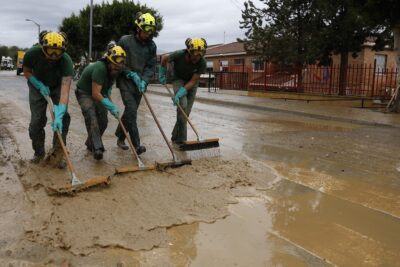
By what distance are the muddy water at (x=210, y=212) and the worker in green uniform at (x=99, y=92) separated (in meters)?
0.38

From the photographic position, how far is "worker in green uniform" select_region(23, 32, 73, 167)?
519 centimetres

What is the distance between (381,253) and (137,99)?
4.12 m

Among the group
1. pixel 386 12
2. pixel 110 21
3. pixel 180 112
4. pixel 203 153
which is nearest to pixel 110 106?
pixel 180 112

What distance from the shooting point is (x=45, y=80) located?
5633mm

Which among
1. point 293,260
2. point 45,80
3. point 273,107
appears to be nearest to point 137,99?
point 45,80

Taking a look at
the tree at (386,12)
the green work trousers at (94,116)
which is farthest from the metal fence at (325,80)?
the green work trousers at (94,116)

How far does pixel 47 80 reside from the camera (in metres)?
5.64

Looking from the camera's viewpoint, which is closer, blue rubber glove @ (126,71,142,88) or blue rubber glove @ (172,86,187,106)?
blue rubber glove @ (126,71,142,88)

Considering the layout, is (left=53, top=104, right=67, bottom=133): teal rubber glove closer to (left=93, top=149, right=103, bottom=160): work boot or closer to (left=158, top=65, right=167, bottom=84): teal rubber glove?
(left=93, top=149, right=103, bottom=160): work boot

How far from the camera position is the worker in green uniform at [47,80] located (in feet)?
17.0

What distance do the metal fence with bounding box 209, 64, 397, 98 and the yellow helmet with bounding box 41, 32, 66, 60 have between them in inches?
562

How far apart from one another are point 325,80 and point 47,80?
1577 cm

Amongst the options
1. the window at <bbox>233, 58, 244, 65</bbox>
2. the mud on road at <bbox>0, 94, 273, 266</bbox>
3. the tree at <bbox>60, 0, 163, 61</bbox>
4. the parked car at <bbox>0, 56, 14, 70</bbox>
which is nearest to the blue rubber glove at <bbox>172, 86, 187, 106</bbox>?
the mud on road at <bbox>0, 94, 273, 266</bbox>

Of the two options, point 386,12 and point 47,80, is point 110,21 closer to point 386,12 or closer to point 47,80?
point 386,12
